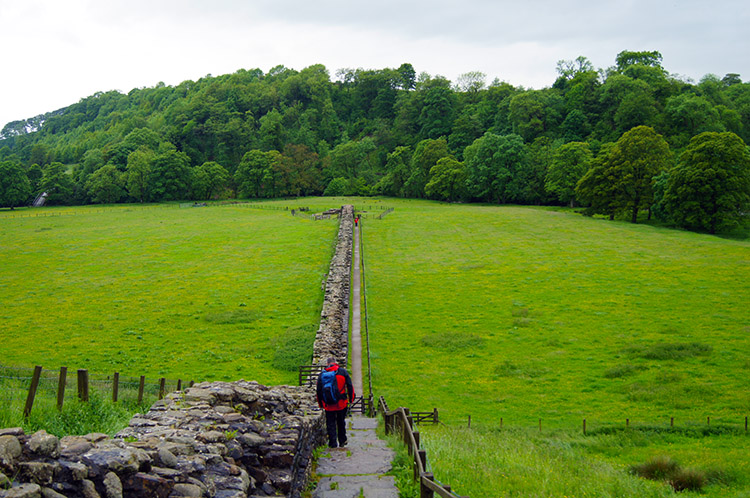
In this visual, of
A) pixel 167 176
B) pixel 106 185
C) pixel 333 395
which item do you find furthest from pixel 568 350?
pixel 106 185

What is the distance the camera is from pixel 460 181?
98.2 meters

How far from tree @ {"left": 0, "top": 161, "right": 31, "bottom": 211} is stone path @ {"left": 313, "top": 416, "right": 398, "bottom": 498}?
4519 inches

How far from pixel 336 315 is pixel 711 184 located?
53.5 metres

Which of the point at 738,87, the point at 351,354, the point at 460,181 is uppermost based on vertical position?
the point at 738,87

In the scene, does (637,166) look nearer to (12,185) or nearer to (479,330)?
(479,330)

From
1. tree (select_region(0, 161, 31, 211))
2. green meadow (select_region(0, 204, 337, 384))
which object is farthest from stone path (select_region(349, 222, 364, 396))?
tree (select_region(0, 161, 31, 211))

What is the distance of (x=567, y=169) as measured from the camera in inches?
3381

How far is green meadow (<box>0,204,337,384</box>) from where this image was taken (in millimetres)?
26594

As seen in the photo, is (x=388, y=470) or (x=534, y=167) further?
(x=534, y=167)

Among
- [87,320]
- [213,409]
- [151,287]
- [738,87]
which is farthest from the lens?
[738,87]

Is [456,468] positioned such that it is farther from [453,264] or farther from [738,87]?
[738,87]

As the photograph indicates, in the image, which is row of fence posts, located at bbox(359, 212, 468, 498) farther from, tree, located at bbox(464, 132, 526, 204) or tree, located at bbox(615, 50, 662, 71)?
tree, located at bbox(615, 50, 662, 71)

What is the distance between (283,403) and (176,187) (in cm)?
10944

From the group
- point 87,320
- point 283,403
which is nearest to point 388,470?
point 283,403
